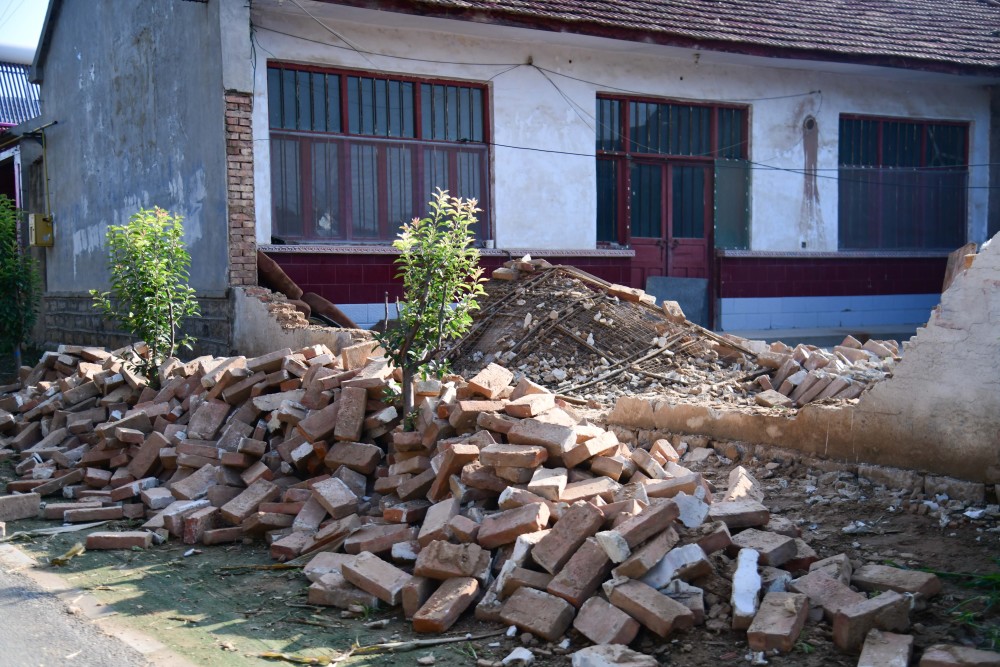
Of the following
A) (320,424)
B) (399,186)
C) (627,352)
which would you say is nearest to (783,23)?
(399,186)

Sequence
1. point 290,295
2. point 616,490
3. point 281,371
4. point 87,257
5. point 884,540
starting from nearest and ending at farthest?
point 884,540, point 616,490, point 281,371, point 290,295, point 87,257

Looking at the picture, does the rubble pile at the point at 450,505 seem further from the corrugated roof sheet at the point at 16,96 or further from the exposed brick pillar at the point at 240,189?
the corrugated roof sheet at the point at 16,96

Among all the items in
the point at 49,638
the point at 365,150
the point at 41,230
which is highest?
the point at 365,150

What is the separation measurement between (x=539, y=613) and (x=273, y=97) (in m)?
8.66

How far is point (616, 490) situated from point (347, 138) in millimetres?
7737

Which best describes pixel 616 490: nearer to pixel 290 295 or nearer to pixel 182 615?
pixel 182 615

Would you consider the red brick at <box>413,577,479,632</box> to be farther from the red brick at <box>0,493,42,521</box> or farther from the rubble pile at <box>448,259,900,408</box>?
the red brick at <box>0,493,42,521</box>

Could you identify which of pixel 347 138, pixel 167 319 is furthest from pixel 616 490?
pixel 347 138

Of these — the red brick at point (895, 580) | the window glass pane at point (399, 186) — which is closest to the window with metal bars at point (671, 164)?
the window glass pane at point (399, 186)

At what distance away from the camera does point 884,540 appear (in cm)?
489

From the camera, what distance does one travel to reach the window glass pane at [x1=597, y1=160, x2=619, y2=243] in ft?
45.0

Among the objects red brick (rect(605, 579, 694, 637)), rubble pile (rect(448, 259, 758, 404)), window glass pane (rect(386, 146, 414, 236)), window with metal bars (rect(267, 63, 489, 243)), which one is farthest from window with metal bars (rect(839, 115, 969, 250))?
red brick (rect(605, 579, 694, 637))

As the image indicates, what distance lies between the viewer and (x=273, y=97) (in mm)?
11359

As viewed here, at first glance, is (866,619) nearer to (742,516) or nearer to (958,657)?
(958,657)
